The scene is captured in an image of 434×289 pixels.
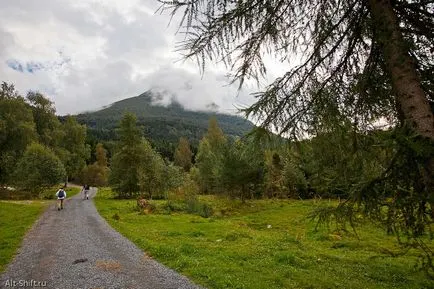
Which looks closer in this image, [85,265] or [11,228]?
[85,265]

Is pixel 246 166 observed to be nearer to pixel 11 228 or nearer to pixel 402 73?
pixel 11 228

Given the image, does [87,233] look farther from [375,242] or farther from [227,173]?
[227,173]

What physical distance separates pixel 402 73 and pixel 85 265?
39.7ft

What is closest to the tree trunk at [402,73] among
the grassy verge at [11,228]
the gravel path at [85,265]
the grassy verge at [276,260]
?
the grassy verge at [276,260]

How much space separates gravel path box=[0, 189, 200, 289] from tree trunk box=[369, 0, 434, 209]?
8.02 meters

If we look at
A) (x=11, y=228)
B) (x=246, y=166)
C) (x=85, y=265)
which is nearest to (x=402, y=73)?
(x=85, y=265)

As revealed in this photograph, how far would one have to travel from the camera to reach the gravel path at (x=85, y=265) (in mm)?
10781

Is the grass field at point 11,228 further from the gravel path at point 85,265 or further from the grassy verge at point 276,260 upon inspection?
the grassy verge at point 276,260

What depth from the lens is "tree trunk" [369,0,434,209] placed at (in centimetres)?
442

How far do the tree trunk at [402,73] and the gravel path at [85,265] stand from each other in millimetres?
8017

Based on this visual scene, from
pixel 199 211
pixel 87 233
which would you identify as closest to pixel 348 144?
pixel 87 233

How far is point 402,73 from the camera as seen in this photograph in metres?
4.75

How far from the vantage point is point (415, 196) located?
14.2 ft

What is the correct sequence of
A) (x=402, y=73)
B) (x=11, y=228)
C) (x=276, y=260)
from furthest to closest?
(x=11, y=228), (x=276, y=260), (x=402, y=73)
